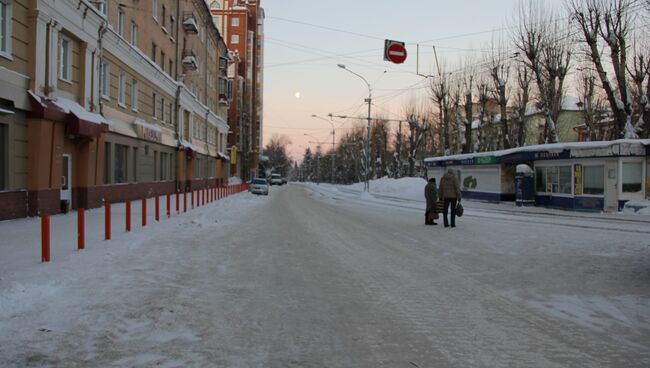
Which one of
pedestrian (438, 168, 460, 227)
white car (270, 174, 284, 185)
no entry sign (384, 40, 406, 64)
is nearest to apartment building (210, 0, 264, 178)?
white car (270, 174, 284, 185)

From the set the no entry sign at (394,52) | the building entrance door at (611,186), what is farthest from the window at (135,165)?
the building entrance door at (611,186)

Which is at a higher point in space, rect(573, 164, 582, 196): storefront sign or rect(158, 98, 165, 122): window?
rect(158, 98, 165, 122): window

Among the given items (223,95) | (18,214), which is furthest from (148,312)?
(223,95)

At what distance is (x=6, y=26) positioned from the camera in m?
13.8

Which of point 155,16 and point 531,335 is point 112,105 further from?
point 531,335

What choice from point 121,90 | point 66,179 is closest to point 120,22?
point 121,90

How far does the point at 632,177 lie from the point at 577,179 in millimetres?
2418

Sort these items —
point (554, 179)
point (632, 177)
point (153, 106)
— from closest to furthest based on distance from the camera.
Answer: point (632, 177) < point (554, 179) < point (153, 106)

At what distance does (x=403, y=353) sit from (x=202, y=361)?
1651 mm

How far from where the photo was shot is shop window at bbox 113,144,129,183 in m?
23.2

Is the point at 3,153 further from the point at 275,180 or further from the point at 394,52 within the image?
the point at 275,180

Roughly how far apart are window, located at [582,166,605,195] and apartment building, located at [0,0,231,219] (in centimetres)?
1918

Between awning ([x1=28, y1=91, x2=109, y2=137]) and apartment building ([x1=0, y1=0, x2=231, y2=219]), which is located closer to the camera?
apartment building ([x1=0, y1=0, x2=231, y2=219])

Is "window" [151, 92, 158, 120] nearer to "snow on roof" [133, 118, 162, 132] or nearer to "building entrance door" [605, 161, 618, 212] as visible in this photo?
"snow on roof" [133, 118, 162, 132]
